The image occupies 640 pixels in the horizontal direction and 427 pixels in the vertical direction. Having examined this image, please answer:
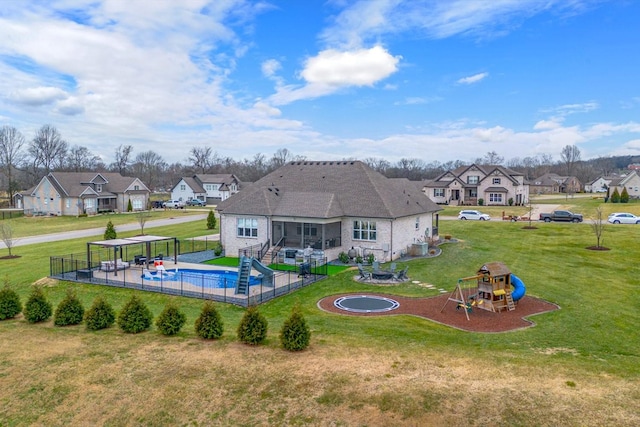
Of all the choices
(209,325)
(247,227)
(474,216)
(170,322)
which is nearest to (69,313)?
(170,322)

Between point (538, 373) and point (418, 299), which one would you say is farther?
point (418, 299)

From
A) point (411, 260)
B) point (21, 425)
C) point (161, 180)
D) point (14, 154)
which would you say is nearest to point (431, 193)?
point (411, 260)

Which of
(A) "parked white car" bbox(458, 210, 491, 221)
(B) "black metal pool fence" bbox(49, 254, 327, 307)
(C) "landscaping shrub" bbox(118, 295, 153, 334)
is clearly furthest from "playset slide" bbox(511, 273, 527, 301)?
(A) "parked white car" bbox(458, 210, 491, 221)

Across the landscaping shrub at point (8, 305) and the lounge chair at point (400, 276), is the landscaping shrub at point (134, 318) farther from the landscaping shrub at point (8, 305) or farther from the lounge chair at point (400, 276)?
the lounge chair at point (400, 276)

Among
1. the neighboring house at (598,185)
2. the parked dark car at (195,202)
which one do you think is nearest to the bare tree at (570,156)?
the neighboring house at (598,185)

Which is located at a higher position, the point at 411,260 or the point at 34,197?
the point at 34,197

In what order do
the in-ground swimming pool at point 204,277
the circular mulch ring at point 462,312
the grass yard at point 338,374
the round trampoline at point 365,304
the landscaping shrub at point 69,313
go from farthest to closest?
1. the in-ground swimming pool at point 204,277
2. the round trampoline at point 365,304
3. the circular mulch ring at point 462,312
4. the landscaping shrub at point 69,313
5. the grass yard at point 338,374

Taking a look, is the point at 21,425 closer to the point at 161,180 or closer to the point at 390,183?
the point at 390,183

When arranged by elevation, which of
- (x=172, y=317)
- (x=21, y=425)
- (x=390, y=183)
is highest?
(x=390, y=183)
